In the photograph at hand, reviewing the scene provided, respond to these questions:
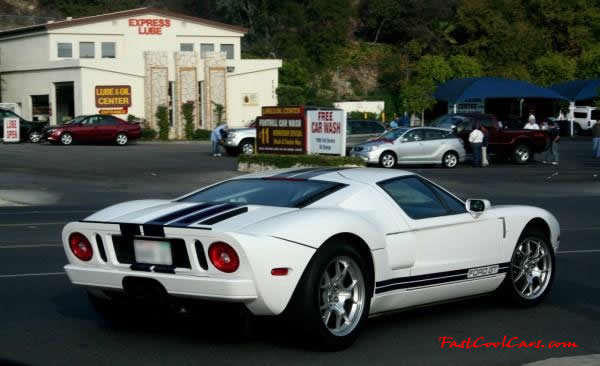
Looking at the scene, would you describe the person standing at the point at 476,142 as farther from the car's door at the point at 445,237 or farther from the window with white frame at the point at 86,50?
the window with white frame at the point at 86,50

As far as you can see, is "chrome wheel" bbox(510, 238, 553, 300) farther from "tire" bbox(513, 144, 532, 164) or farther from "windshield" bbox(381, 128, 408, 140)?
"tire" bbox(513, 144, 532, 164)

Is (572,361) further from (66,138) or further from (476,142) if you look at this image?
(66,138)

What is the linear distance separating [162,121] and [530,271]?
1830 inches

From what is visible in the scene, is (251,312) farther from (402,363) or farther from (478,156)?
(478,156)

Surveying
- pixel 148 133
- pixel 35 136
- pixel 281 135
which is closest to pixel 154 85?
pixel 148 133

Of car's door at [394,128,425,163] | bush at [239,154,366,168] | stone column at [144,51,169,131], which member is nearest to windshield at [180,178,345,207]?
bush at [239,154,366,168]

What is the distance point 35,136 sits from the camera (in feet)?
157

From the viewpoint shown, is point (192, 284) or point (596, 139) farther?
point (596, 139)

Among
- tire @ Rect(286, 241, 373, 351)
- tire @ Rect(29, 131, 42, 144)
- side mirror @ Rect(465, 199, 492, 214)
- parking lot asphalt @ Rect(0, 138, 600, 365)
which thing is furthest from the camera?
tire @ Rect(29, 131, 42, 144)

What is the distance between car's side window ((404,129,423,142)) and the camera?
34553mm

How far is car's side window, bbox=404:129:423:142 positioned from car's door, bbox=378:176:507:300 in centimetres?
2600

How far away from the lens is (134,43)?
55688 millimetres

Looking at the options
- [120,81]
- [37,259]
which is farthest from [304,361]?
[120,81]

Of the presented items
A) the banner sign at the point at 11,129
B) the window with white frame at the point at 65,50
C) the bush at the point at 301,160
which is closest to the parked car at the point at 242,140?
the bush at the point at 301,160
